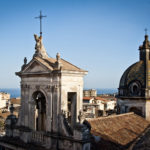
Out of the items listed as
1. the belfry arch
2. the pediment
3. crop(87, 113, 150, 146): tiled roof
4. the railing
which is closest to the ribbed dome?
crop(87, 113, 150, 146): tiled roof

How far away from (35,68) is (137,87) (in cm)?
1252

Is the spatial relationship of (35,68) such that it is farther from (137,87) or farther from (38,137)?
(137,87)

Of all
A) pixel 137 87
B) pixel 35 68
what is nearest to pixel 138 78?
pixel 137 87

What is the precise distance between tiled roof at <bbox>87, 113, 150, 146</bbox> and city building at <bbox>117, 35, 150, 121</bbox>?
3.49m

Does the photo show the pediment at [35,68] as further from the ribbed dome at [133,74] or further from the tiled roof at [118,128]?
the ribbed dome at [133,74]

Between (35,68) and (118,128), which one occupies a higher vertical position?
(35,68)

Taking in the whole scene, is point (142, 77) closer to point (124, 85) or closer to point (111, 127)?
point (124, 85)

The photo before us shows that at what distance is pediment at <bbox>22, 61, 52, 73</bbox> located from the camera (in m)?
13.6

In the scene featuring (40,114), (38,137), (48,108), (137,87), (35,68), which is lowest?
(38,137)

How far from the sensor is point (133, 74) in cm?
2383

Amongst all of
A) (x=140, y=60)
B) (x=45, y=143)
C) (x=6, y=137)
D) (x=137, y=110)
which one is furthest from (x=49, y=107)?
(x=140, y=60)

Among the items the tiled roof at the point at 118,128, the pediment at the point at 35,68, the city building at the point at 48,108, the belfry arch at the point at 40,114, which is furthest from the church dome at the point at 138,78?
the pediment at the point at 35,68

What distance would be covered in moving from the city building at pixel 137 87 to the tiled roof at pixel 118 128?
3.49 metres

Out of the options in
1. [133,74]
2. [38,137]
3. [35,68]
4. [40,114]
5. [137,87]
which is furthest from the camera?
[133,74]
